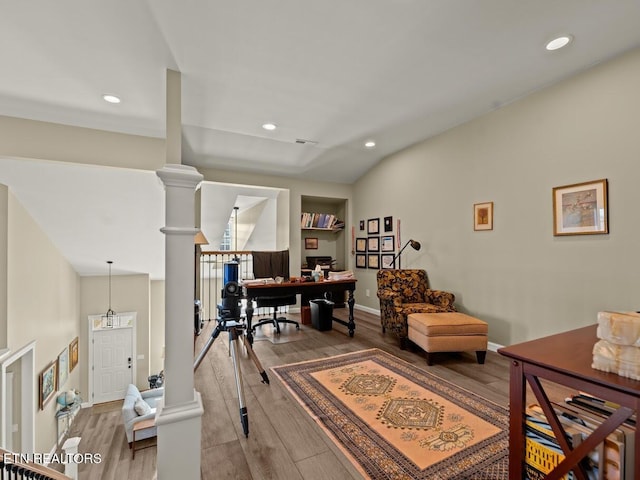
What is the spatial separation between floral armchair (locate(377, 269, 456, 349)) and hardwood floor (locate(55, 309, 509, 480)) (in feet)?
0.88

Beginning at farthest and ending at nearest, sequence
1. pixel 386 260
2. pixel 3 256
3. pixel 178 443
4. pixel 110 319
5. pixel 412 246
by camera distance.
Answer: pixel 110 319 → pixel 386 260 → pixel 412 246 → pixel 3 256 → pixel 178 443

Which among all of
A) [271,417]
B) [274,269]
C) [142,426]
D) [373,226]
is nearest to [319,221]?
[373,226]

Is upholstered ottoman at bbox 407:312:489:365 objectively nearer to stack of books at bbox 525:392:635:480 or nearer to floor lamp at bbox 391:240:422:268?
floor lamp at bbox 391:240:422:268

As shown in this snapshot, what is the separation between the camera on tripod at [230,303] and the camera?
1999mm

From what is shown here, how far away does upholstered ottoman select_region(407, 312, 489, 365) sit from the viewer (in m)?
2.67

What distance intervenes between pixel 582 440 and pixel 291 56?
2540 millimetres

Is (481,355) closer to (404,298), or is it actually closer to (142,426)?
Result: (404,298)

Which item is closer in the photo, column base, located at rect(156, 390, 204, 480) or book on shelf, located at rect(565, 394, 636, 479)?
book on shelf, located at rect(565, 394, 636, 479)

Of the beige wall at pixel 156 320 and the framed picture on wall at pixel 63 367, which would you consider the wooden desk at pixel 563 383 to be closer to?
the framed picture on wall at pixel 63 367

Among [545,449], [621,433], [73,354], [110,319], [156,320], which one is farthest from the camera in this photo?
[156,320]

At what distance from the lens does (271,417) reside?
6.13 feet

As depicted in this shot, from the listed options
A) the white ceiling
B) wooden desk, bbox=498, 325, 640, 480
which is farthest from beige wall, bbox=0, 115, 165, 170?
wooden desk, bbox=498, 325, 640, 480

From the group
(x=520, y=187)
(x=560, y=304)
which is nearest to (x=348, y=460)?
(x=560, y=304)

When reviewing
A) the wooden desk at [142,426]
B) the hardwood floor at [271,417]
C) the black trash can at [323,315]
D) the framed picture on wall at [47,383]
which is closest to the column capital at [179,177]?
the hardwood floor at [271,417]
